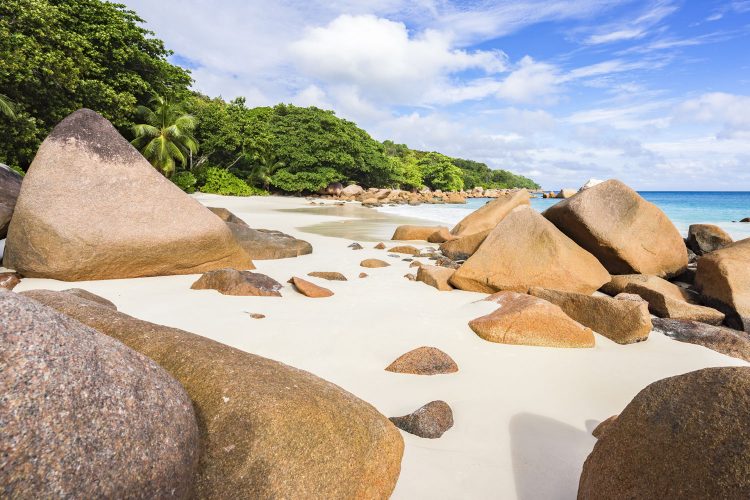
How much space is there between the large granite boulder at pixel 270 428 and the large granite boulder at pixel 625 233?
574 cm

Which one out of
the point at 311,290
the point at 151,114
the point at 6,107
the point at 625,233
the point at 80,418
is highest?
the point at 151,114

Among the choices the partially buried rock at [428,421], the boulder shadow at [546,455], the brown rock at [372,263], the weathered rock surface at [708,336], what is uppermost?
the weathered rock surface at [708,336]

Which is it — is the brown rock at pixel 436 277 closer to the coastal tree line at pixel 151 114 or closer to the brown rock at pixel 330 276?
the brown rock at pixel 330 276

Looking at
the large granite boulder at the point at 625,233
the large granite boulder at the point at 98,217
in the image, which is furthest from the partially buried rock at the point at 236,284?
the large granite boulder at the point at 625,233

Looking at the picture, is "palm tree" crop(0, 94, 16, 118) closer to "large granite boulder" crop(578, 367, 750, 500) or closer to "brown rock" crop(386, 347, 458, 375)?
"brown rock" crop(386, 347, 458, 375)

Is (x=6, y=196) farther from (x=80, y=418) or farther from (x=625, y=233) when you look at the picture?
(x=625, y=233)

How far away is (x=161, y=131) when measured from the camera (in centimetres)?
2572

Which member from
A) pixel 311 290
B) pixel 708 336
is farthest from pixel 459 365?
pixel 708 336

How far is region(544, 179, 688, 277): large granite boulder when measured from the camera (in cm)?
662

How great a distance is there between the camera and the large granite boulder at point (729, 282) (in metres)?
5.23

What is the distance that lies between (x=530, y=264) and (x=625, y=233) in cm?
200

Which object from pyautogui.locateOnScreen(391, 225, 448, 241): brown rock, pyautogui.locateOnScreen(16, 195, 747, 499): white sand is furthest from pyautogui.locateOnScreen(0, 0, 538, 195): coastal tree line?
A: pyautogui.locateOnScreen(16, 195, 747, 499): white sand

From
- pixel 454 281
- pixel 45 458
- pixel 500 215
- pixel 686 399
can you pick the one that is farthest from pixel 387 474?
pixel 500 215

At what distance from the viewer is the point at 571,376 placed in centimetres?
341
